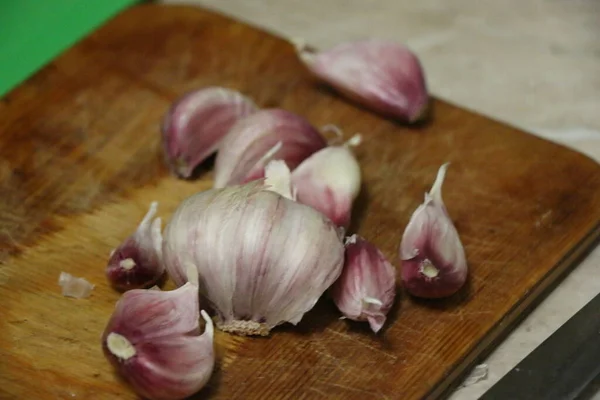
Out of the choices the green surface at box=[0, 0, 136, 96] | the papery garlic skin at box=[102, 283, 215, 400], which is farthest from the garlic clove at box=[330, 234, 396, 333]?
the green surface at box=[0, 0, 136, 96]

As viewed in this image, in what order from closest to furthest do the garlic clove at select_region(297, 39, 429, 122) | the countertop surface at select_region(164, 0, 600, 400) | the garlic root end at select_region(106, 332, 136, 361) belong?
the garlic root end at select_region(106, 332, 136, 361) → the garlic clove at select_region(297, 39, 429, 122) → the countertop surface at select_region(164, 0, 600, 400)

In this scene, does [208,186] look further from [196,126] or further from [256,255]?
[256,255]

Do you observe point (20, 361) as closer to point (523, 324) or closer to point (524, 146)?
point (523, 324)

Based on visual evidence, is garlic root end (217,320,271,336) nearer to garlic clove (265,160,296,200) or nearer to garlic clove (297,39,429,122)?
garlic clove (265,160,296,200)

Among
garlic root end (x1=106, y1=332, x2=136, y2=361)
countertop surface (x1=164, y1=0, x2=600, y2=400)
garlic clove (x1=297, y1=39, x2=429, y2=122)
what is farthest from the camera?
countertop surface (x1=164, y1=0, x2=600, y2=400)

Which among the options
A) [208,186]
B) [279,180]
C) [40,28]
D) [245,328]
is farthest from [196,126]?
[40,28]

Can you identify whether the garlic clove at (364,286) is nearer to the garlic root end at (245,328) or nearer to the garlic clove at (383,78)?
the garlic root end at (245,328)
